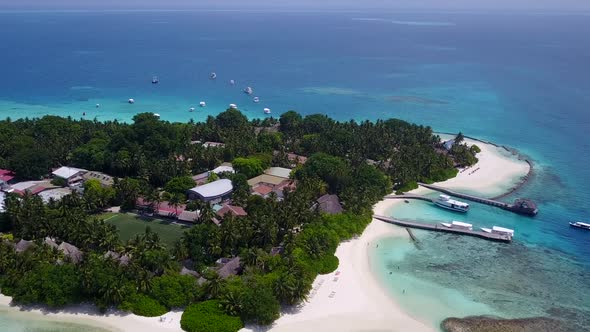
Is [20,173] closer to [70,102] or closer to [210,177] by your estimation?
[210,177]

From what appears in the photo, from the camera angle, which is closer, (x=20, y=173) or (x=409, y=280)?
(x=409, y=280)

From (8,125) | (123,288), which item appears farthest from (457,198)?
(8,125)

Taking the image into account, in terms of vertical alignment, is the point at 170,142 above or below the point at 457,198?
above

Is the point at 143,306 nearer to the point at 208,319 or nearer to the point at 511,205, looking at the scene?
the point at 208,319

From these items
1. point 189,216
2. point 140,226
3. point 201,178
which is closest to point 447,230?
point 189,216

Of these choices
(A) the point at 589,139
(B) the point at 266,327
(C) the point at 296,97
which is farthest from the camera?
(C) the point at 296,97

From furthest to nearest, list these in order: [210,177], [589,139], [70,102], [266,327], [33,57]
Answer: [33,57]
[70,102]
[589,139]
[210,177]
[266,327]
